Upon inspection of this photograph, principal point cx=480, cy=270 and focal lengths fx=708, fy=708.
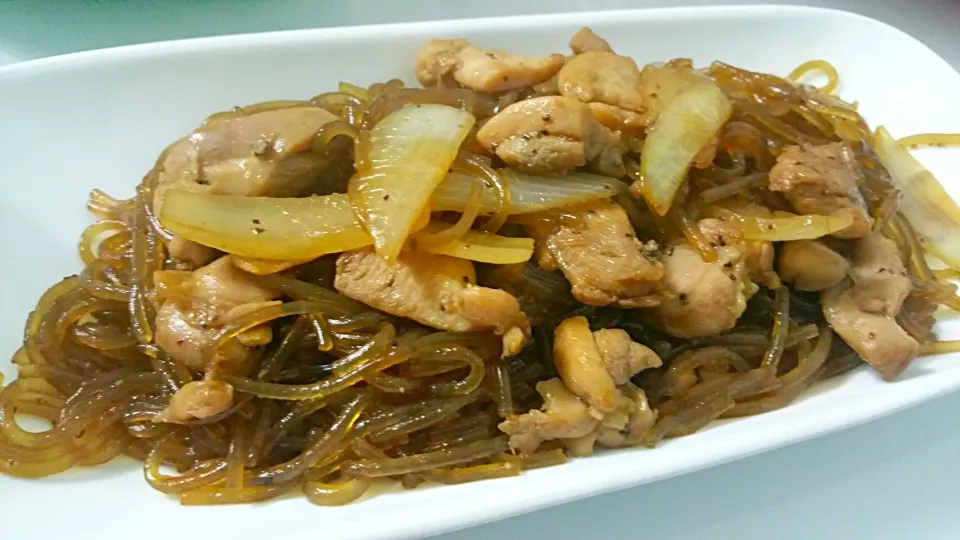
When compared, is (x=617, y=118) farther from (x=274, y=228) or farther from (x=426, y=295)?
(x=274, y=228)

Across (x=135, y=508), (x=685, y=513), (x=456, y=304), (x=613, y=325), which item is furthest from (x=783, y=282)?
(x=135, y=508)

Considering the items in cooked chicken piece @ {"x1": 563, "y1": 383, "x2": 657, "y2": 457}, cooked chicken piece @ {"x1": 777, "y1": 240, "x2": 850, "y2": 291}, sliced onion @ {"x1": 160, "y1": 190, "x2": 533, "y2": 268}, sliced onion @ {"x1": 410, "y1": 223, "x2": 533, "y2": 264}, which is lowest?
cooked chicken piece @ {"x1": 563, "y1": 383, "x2": 657, "y2": 457}

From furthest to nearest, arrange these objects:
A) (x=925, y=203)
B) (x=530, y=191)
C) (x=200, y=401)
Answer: (x=925, y=203) < (x=530, y=191) < (x=200, y=401)

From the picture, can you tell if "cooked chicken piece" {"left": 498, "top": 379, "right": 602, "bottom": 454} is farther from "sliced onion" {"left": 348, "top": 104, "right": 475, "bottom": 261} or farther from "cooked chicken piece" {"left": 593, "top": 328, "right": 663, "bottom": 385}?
"sliced onion" {"left": 348, "top": 104, "right": 475, "bottom": 261}

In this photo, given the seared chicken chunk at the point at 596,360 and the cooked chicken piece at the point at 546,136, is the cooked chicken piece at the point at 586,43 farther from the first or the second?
the seared chicken chunk at the point at 596,360

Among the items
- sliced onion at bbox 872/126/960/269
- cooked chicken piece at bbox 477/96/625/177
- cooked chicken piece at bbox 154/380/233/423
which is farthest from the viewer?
sliced onion at bbox 872/126/960/269

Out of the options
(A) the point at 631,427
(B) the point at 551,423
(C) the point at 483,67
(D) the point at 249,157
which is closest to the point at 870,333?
(A) the point at 631,427

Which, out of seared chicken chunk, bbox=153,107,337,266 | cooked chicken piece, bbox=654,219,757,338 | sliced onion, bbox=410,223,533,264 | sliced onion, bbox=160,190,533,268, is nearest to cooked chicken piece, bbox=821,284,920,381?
cooked chicken piece, bbox=654,219,757,338

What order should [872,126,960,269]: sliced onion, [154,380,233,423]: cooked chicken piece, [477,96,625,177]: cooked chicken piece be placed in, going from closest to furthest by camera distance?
[154,380,233,423]: cooked chicken piece < [477,96,625,177]: cooked chicken piece < [872,126,960,269]: sliced onion
